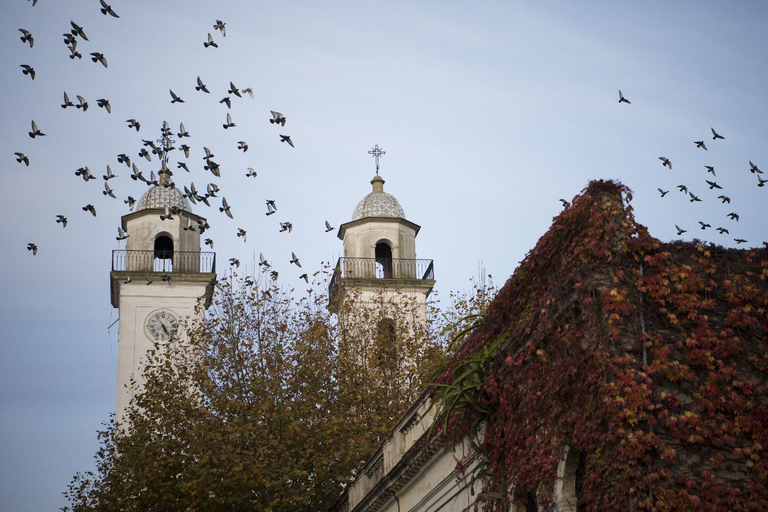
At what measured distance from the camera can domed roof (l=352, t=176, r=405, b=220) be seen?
154 feet

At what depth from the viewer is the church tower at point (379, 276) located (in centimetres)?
3944

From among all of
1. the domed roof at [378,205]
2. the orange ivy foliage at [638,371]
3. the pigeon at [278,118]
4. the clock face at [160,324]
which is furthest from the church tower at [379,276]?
the orange ivy foliage at [638,371]

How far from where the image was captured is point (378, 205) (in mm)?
47188

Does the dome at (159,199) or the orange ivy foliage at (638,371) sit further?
the dome at (159,199)

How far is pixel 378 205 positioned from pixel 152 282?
10401 mm

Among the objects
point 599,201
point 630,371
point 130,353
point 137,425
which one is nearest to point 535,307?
point 599,201

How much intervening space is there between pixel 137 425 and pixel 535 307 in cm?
1892

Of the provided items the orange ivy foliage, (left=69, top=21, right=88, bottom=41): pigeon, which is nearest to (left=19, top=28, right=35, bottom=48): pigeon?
(left=69, top=21, right=88, bottom=41): pigeon

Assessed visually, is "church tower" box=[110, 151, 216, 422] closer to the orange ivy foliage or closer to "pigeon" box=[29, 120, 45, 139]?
"pigeon" box=[29, 120, 45, 139]

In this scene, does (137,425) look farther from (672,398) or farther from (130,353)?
(672,398)

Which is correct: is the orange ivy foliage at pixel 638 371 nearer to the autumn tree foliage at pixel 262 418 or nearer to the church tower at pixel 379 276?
the autumn tree foliage at pixel 262 418

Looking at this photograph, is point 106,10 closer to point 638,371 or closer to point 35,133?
point 35,133

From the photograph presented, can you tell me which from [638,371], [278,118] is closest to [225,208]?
[278,118]

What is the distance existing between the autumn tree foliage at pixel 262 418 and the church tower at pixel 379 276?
5.25 ft
